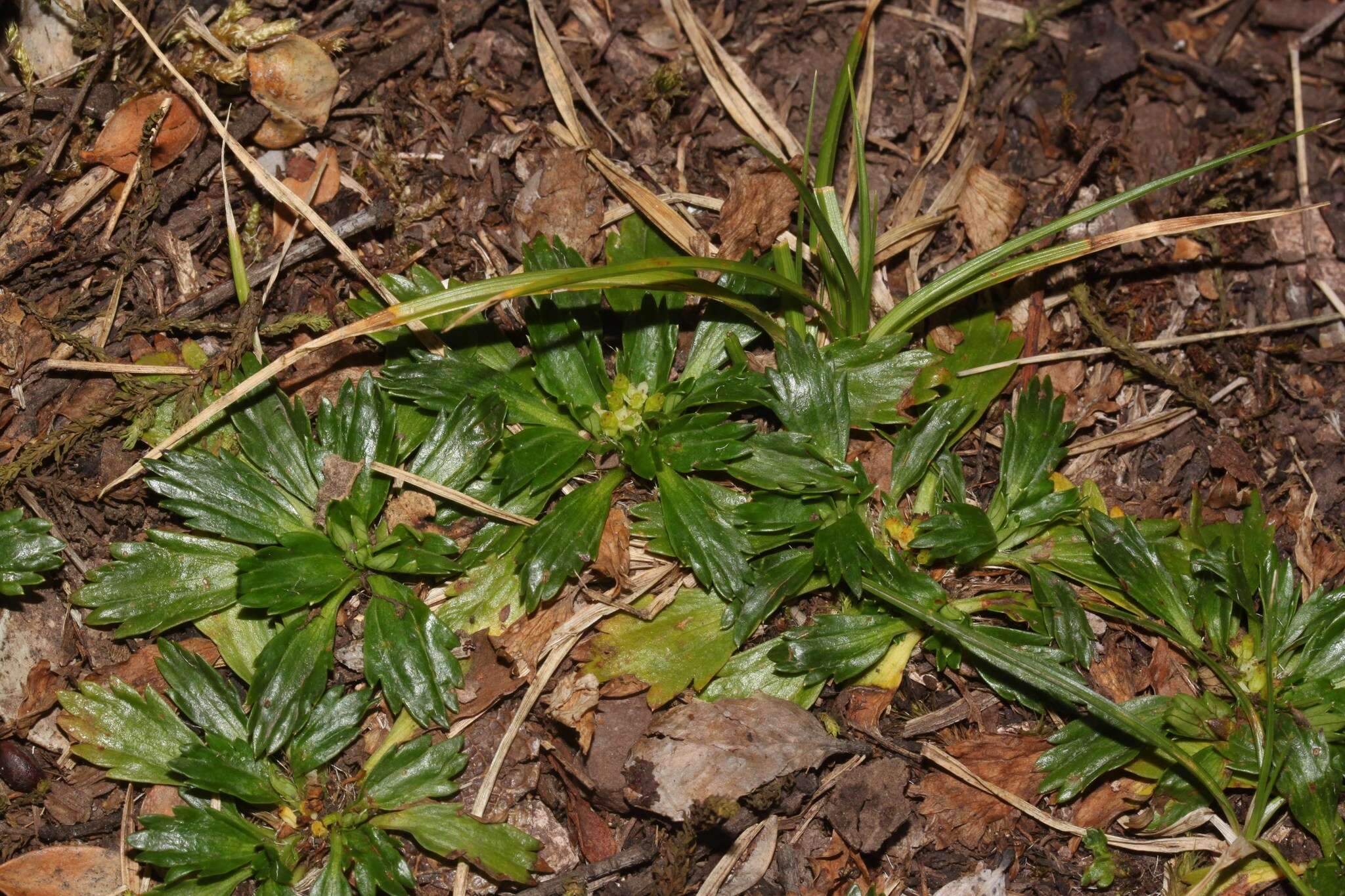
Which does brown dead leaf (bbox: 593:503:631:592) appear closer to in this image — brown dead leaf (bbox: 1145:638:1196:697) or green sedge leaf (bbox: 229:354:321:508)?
green sedge leaf (bbox: 229:354:321:508)

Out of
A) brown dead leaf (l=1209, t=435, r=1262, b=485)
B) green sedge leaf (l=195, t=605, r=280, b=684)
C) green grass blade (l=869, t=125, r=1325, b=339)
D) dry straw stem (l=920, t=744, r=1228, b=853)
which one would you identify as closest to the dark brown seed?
green sedge leaf (l=195, t=605, r=280, b=684)

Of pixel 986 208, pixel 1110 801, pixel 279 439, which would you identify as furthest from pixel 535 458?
pixel 1110 801

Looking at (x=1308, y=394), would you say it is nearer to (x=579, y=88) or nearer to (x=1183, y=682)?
(x=1183, y=682)

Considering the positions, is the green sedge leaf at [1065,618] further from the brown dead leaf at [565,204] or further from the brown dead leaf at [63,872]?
→ the brown dead leaf at [63,872]

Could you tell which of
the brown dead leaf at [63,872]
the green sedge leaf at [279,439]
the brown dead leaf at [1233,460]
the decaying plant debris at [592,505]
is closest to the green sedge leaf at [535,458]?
the decaying plant debris at [592,505]

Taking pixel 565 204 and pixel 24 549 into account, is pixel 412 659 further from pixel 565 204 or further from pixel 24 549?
pixel 565 204

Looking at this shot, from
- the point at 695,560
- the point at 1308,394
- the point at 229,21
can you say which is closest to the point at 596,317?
the point at 695,560
